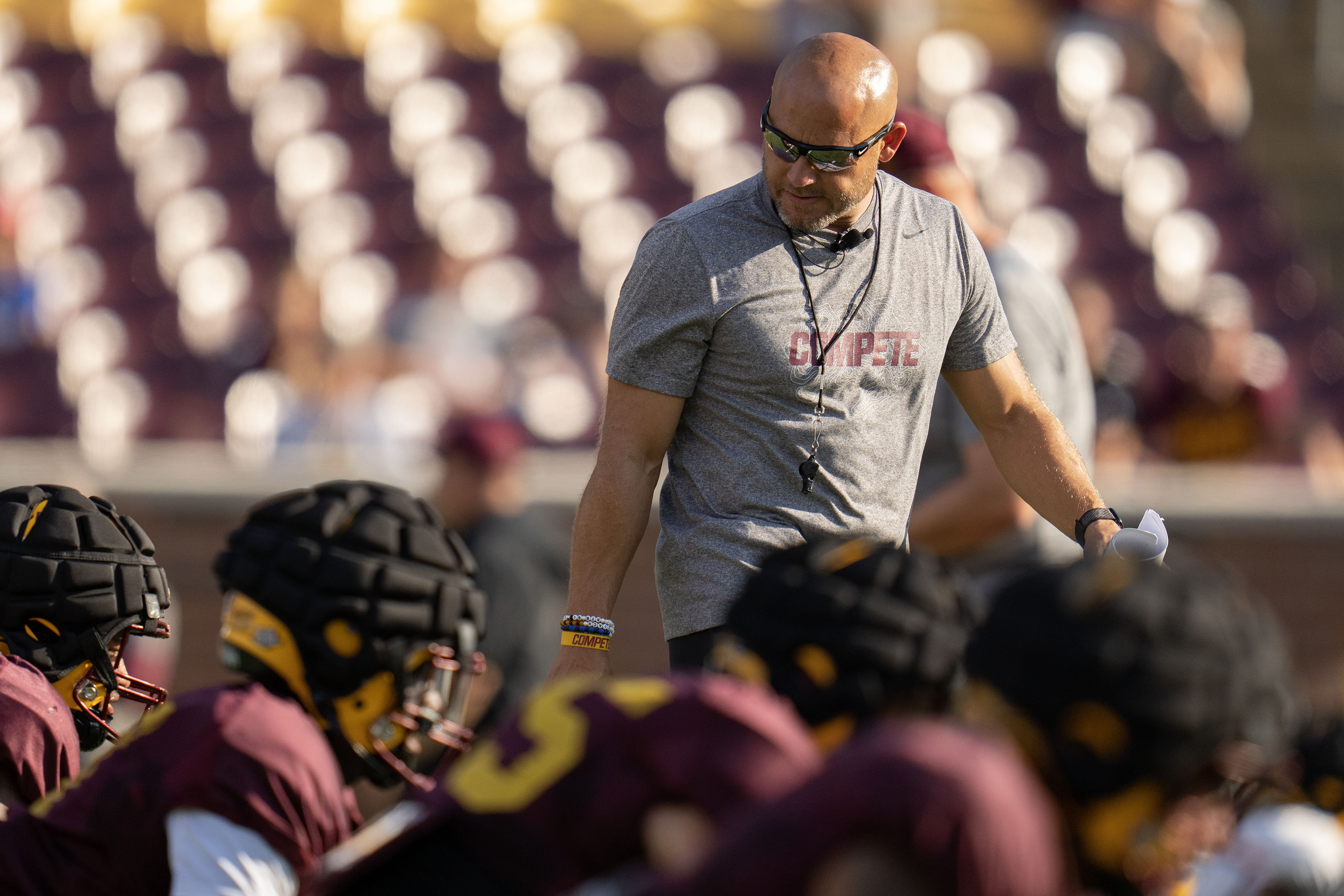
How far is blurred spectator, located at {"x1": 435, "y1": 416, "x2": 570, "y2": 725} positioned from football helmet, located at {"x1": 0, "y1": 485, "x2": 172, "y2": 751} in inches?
94.5

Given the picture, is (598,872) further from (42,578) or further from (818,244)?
(818,244)

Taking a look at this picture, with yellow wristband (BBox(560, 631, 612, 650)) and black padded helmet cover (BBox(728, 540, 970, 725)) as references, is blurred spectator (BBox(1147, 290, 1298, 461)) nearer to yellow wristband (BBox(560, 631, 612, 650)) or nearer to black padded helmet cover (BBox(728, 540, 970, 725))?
yellow wristband (BBox(560, 631, 612, 650))

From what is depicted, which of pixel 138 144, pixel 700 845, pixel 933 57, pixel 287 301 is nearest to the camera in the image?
pixel 700 845

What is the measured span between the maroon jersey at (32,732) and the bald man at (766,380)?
37.5 inches

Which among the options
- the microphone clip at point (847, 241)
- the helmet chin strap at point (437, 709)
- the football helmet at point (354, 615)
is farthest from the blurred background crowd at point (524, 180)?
the football helmet at point (354, 615)

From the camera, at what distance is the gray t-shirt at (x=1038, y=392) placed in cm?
417

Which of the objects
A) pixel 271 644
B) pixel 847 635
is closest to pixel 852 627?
pixel 847 635

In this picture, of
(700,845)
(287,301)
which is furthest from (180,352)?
(700,845)

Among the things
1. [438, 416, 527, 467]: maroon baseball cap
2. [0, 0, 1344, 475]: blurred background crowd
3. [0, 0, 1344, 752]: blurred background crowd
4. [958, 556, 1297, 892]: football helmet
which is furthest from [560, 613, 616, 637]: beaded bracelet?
[0, 0, 1344, 475]: blurred background crowd

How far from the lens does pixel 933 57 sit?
38.0 feet

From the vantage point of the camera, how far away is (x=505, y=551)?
5.94m

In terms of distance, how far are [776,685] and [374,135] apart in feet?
30.8

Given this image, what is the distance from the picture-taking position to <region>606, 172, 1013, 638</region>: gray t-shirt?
3.25m

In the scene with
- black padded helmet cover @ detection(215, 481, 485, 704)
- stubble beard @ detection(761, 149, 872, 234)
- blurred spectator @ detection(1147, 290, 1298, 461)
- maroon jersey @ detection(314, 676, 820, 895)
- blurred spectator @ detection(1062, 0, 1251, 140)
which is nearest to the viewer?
maroon jersey @ detection(314, 676, 820, 895)
